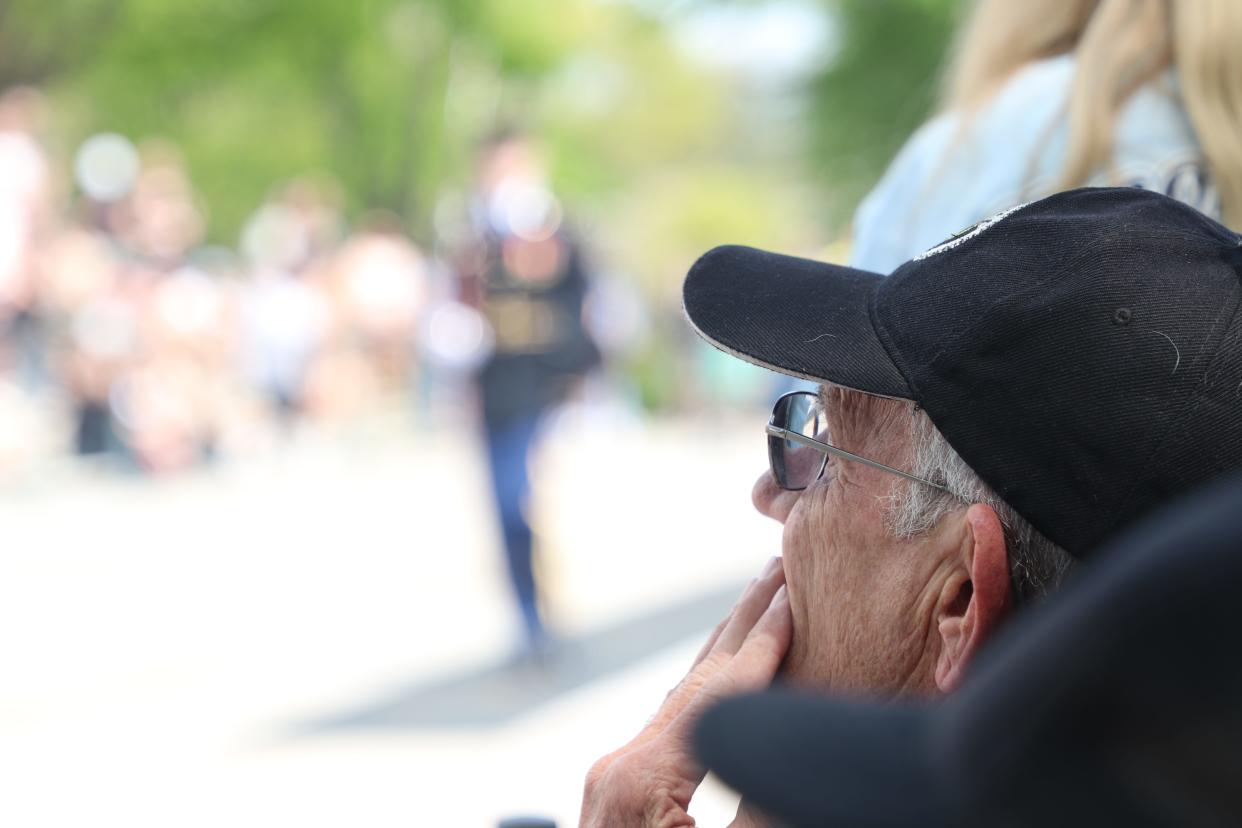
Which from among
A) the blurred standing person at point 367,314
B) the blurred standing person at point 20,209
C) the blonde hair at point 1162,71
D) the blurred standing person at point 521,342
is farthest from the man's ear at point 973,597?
the blurred standing person at point 367,314

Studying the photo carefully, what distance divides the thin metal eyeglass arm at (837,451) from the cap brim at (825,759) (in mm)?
680

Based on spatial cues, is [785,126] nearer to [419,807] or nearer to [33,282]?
[33,282]

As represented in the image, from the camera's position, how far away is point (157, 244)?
10984 millimetres

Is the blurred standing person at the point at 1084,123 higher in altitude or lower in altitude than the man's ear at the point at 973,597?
higher

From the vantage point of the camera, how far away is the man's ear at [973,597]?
1301 millimetres

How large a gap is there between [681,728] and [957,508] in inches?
13.9

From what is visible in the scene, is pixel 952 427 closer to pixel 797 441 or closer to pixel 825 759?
pixel 797 441

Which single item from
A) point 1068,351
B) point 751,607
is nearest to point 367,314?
point 751,607

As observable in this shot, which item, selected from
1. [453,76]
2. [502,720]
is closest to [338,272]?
[502,720]

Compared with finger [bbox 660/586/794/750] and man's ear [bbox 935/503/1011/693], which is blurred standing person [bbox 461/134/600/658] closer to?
finger [bbox 660/586/794/750]

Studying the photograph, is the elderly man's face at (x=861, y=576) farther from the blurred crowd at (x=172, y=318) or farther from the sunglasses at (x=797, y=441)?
the blurred crowd at (x=172, y=318)

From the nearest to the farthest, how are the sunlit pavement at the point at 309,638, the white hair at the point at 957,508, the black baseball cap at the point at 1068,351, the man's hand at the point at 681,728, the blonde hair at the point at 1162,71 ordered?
1. the black baseball cap at the point at 1068,351
2. the white hair at the point at 957,508
3. the man's hand at the point at 681,728
4. the blonde hair at the point at 1162,71
5. the sunlit pavement at the point at 309,638

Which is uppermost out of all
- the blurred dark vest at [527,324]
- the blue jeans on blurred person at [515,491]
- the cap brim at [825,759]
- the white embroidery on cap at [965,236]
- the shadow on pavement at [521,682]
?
the white embroidery on cap at [965,236]

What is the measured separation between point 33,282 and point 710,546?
4.58 m
